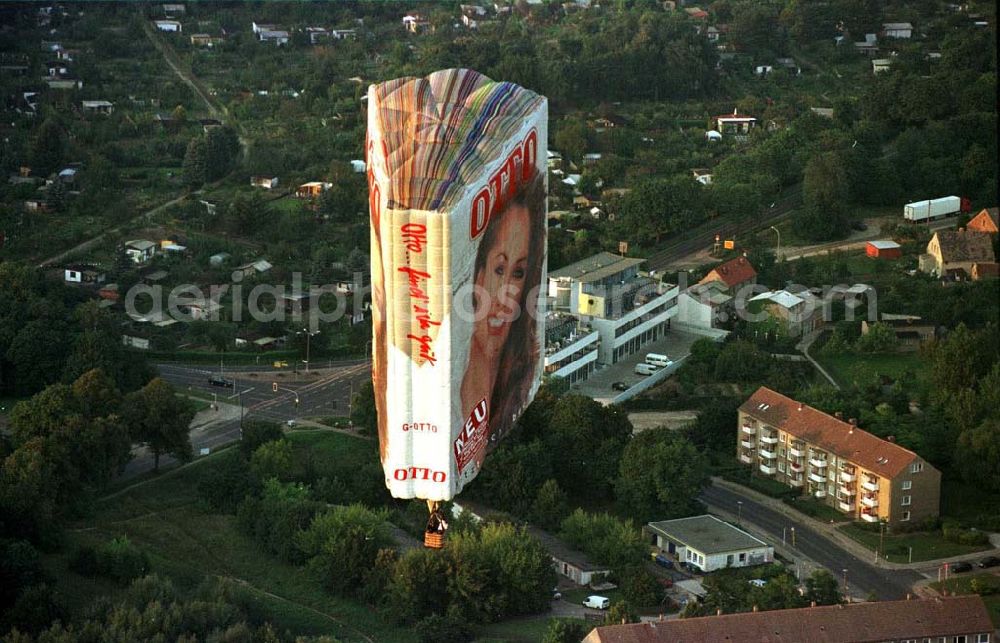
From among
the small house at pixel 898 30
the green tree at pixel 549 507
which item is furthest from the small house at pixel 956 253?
the small house at pixel 898 30

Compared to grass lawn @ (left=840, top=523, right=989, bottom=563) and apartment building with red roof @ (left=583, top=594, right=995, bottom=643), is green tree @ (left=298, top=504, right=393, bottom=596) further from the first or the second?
grass lawn @ (left=840, top=523, right=989, bottom=563)

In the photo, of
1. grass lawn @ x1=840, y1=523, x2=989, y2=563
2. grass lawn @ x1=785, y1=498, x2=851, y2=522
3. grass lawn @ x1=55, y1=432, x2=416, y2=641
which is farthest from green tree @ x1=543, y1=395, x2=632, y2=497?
grass lawn @ x1=55, y1=432, x2=416, y2=641

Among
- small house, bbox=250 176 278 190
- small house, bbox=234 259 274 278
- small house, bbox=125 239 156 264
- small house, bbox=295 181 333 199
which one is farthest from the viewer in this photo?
small house, bbox=250 176 278 190

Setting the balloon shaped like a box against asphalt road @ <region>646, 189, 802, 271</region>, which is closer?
the balloon shaped like a box

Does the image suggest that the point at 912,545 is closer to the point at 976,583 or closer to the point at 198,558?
the point at 976,583

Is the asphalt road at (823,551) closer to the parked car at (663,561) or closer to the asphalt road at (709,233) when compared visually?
the parked car at (663,561)

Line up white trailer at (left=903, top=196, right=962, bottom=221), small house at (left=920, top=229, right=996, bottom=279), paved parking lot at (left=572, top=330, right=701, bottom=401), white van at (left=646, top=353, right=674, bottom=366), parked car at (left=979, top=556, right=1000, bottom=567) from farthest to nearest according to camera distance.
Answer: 1. white trailer at (left=903, top=196, right=962, bottom=221)
2. small house at (left=920, top=229, right=996, bottom=279)
3. white van at (left=646, top=353, right=674, bottom=366)
4. paved parking lot at (left=572, top=330, right=701, bottom=401)
5. parked car at (left=979, top=556, right=1000, bottom=567)

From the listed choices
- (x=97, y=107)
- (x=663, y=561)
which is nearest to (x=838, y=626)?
(x=663, y=561)
